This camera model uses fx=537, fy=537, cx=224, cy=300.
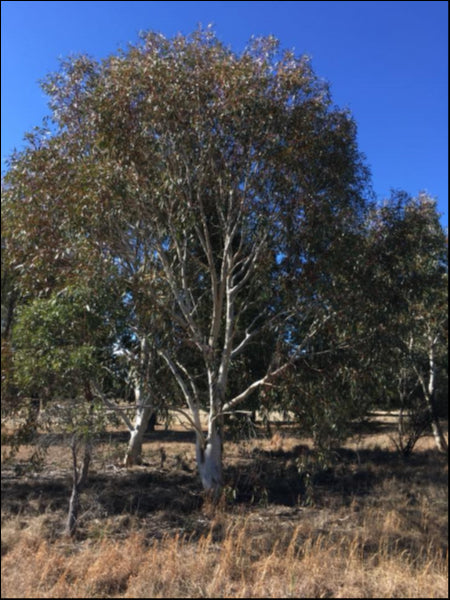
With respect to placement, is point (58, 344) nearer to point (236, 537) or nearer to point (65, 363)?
point (65, 363)

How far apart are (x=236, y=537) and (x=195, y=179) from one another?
5.90 meters

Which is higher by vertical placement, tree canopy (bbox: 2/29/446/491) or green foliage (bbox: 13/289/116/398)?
tree canopy (bbox: 2/29/446/491)

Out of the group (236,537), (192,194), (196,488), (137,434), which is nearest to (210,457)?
(196,488)

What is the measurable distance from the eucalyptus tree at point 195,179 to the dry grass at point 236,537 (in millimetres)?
1607

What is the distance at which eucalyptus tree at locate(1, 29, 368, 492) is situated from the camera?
29.0ft

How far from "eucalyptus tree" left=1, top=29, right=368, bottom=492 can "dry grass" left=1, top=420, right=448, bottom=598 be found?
1.61 metres

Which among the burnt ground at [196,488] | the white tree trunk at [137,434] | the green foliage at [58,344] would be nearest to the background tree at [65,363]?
the green foliage at [58,344]

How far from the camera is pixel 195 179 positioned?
9.61 meters

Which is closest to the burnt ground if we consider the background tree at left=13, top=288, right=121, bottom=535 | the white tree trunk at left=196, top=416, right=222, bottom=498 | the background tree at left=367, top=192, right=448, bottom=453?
the white tree trunk at left=196, top=416, right=222, bottom=498

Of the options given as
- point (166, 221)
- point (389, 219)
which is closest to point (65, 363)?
point (166, 221)

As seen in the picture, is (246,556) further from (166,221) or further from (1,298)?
(1,298)

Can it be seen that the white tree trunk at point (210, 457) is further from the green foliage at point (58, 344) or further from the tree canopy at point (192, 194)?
the green foliage at point (58, 344)

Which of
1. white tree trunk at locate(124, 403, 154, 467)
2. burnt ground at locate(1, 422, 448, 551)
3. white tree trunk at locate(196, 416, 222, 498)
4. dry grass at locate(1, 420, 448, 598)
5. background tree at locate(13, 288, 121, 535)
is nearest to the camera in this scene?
dry grass at locate(1, 420, 448, 598)

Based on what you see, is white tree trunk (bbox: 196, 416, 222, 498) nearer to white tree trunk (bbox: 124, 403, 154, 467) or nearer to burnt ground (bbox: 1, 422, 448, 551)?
burnt ground (bbox: 1, 422, 448, 551)
